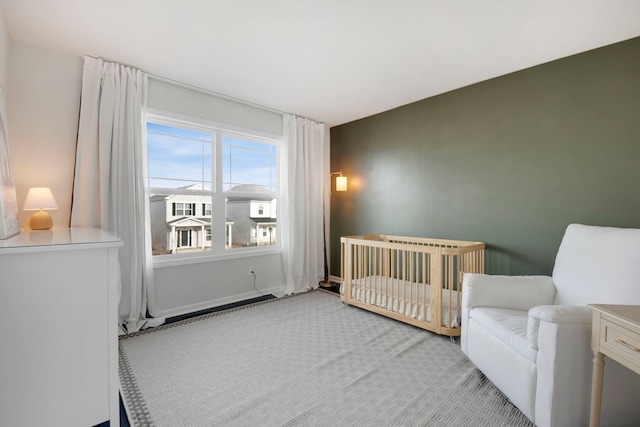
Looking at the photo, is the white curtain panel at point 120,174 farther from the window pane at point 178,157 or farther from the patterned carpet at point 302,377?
the patterned carpet at point 302,377

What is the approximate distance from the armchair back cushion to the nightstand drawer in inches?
25.5

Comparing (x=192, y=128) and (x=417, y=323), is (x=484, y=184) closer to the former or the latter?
(x=417, y=323)

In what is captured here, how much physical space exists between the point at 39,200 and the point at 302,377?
7.25ft

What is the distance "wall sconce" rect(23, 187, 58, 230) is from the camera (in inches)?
78.2

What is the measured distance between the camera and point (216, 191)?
335 centimetres

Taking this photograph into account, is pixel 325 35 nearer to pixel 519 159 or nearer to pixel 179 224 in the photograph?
pixel 519 159

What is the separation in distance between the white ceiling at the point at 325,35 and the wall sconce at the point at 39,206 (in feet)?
3.87

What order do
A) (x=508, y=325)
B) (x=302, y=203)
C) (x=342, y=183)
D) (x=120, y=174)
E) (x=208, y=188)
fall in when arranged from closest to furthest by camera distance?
(x=508, y=325) < (x=120, y=174) < (x=208, y=188) < (x=302, y=203) < (x=342, y=183)

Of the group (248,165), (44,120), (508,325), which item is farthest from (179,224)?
(508,325)

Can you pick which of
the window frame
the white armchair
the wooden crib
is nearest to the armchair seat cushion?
the white armchair

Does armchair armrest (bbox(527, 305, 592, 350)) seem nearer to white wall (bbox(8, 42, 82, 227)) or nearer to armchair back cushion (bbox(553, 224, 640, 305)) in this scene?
armchair back cushion (bbox(553, 224, 640, 305))

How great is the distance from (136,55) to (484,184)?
3366 mm

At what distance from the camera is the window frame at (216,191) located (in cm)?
292

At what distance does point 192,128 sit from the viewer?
3.16 meters
